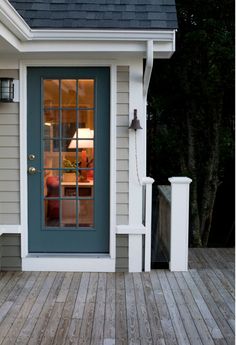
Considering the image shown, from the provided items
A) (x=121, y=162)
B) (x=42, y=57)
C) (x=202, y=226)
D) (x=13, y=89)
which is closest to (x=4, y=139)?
(x=13, y=89)

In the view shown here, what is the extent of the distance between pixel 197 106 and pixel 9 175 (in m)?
4.86

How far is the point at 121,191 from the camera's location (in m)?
4.77

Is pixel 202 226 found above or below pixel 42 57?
below

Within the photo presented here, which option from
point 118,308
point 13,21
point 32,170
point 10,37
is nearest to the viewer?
point 13,21

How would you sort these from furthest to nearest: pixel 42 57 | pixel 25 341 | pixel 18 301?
pixel 42 57, pixel 18 301, pixel 25 341

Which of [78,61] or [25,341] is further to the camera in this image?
[78,61]

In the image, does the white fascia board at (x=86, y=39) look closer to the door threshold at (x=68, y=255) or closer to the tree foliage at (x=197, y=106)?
the door threshold at (x=68, y=255)

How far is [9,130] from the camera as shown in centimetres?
473

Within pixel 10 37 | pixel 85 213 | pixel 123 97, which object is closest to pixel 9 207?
pixel 85 213

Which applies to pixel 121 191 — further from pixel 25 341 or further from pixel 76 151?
pixel 25 341

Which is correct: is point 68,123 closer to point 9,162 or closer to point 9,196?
point 9,162

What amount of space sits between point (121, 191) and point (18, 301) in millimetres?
1448

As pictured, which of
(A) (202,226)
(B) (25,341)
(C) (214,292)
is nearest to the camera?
(B) (25,341)

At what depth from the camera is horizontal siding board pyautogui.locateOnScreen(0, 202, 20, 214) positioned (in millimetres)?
4777
